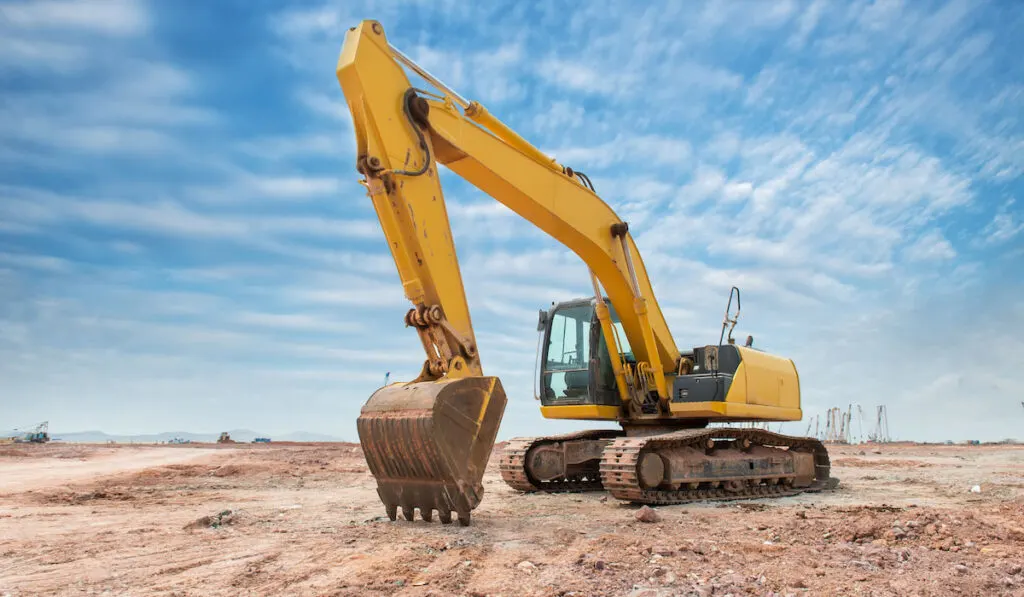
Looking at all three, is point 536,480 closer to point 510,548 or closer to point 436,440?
point 436,440

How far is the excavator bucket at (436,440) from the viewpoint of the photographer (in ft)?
20.9

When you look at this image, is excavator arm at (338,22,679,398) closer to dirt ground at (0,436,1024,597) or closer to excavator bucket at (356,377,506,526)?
excavator bucket at (356,377,506,526)

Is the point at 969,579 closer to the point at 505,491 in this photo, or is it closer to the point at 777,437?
the point at 777,437

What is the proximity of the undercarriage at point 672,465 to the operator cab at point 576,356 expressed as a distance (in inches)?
27.3

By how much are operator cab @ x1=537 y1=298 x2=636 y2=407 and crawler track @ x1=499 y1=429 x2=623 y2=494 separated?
615mm

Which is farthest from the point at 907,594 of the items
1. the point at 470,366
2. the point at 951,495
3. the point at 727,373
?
the point at 951,495

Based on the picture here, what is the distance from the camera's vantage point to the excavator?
666 centimetres

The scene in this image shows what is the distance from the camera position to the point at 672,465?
9602 mm

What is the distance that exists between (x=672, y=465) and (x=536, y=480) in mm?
2161

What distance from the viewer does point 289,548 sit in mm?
5879

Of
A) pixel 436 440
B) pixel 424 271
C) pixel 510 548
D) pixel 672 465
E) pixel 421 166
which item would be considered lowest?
pixel 510 548

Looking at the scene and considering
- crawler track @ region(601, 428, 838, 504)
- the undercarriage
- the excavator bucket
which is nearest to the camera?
the excavator bucket

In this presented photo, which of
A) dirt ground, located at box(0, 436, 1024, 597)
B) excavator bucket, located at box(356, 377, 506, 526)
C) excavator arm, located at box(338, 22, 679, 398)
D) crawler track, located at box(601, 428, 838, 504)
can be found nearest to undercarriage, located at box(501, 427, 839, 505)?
crawler track, located at box(601, 428, 838, 504)

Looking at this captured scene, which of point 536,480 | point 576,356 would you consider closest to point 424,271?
point 576,356
